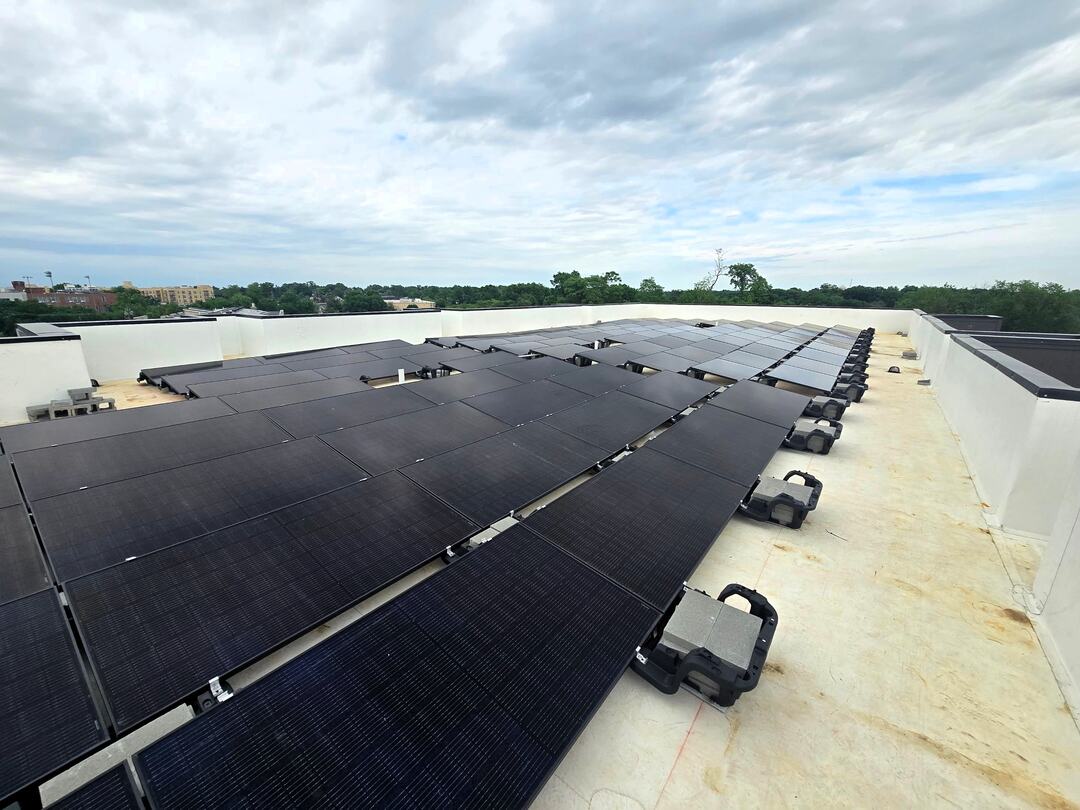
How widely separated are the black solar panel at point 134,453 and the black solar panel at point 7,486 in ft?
0.25

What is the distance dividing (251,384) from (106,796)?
978 cm

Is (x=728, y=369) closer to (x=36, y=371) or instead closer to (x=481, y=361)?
(x=481, y=361)

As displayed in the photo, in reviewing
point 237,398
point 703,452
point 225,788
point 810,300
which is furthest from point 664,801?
point 810,300

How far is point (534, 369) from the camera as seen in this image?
40.3 ft

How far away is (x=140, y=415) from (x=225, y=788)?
788cm

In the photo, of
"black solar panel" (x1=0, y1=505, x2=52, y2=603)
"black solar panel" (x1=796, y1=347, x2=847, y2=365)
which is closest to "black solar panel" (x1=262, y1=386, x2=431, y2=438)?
"black solar panel" (x1=0, y1=505, x2=52, y2=603)

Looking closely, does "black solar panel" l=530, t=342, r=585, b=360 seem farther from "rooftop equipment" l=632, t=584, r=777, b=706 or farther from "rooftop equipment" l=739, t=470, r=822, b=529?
A: "rooftop equipment" l=632, t=584, r=777, b=706

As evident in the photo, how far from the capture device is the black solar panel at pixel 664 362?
13088mm

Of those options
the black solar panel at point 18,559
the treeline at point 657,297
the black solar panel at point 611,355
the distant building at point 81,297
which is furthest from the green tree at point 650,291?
the distant building at point 81,297

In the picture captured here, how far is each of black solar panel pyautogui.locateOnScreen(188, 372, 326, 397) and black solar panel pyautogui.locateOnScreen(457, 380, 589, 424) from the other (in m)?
5.01

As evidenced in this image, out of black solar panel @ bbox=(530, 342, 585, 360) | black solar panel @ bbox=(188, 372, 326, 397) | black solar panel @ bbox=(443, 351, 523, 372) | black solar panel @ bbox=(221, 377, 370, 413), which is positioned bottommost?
black solar panel @ bbox=(221, 377, 370, 413)

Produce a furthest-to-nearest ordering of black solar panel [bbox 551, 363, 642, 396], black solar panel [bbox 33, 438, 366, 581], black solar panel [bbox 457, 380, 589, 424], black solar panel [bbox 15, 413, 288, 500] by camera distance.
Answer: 1. black solar panel [bbox 551, 363, 642, 396]
2. black solar panel [bbox 457, 380, 589, 424]
3. black solar panel [bbox 15, 413, 288, 500]
4. black solar panel [bbox 33, 438, 366, 581]

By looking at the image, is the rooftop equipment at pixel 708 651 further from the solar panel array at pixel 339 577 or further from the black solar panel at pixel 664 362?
the black solar panel at pixel 664 362

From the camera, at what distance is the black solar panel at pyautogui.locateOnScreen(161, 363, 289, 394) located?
33.7 ft
